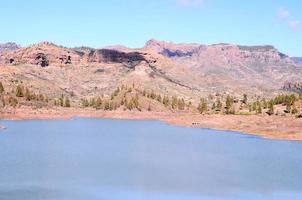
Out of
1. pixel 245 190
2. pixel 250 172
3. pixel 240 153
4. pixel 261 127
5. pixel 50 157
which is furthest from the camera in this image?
pixel 261 127

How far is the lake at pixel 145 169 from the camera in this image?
6619cm

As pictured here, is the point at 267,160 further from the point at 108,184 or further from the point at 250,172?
the point at 108,184

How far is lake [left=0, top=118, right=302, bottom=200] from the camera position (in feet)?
217

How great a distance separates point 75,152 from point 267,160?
35486mm

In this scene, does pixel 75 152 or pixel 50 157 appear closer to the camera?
pixel 50 157

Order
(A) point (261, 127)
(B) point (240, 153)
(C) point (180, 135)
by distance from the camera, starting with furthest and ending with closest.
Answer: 1. (A) point (261, 127)
2. (C) point (180, 135)
3. (B) point (240, 153)

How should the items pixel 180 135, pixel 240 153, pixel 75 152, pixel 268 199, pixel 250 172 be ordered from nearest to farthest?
pixel 268 199 < pixel 250 172 < pixel 75 152 < pixel 240 153 < pixel 180 135

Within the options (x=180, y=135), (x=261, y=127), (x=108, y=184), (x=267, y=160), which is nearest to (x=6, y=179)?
(x=108, y=184)

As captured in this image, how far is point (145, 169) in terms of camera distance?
85250mm

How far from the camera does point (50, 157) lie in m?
94.1

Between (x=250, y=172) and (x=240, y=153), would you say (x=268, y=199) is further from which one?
(x=240, y=153)

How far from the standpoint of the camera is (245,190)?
231 feet

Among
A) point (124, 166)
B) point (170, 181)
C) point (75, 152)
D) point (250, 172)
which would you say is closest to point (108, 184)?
point (170, 181)

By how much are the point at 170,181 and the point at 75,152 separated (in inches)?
1306
